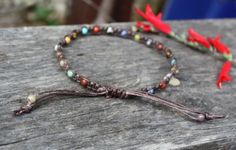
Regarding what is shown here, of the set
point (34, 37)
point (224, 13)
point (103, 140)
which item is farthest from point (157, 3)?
point (103, 140)

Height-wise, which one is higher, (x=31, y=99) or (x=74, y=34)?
(x=74, y=34)

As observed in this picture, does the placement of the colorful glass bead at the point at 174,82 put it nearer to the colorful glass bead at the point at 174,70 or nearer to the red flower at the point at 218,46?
the colorful glass bead at the point at 174,70

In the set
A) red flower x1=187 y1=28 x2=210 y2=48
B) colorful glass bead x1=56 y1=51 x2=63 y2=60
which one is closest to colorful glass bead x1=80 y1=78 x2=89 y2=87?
colorful glass bead x1=56 y1=51 x2=63 y2=60

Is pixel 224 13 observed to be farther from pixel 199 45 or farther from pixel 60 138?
pixel 60 138

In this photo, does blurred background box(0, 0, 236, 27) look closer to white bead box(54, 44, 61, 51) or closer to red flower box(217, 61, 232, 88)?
red flower box(217, 61, 232, 88)

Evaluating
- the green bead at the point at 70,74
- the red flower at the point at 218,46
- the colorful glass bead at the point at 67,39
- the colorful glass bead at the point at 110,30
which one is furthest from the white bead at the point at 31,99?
the red flower at the point at 218,46

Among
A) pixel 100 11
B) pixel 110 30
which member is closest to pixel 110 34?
pixel 110 30

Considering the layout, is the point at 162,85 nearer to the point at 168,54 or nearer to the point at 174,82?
the point at 174,82

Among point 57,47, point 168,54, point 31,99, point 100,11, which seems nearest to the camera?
point 31,99
